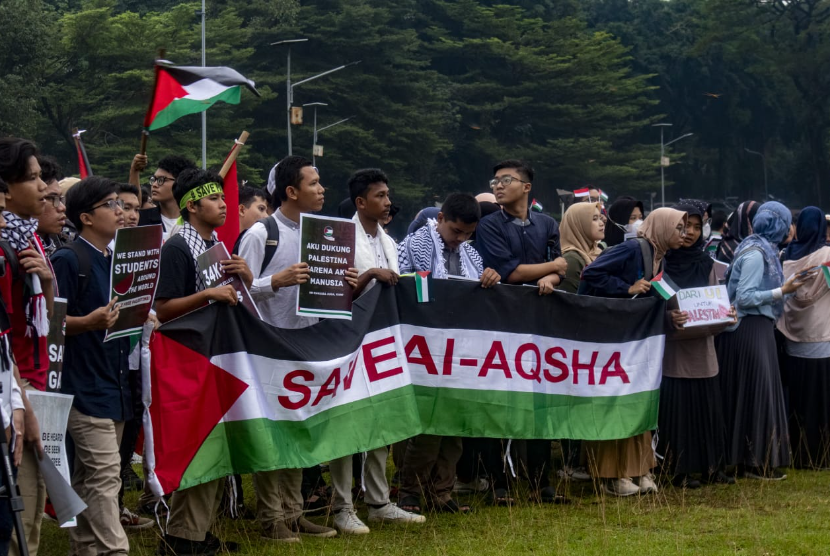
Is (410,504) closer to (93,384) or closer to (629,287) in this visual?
(629,287)

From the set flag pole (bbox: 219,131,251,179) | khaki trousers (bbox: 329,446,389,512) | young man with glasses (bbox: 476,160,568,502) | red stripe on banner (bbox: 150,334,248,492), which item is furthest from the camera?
young man with glasses (bbox: 476,160,568,502)

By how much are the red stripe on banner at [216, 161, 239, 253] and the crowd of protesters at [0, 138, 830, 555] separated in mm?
270

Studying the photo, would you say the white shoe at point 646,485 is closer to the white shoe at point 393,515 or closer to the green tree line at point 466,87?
the white shoe at point 393,515

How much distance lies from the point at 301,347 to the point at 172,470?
1002mm

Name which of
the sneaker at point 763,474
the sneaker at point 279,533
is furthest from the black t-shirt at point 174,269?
the sneaker at point 763,474

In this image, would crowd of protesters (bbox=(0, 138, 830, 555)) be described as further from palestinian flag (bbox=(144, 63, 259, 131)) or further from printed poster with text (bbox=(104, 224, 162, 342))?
palestinian flag (bbox=(144, 63, 259, 131))

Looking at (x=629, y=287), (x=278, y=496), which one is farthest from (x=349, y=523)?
(x=629, y=287)

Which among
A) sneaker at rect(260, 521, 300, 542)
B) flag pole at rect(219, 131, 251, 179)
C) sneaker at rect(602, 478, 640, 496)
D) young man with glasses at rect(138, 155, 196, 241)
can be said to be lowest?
sneaker at rect(602, 478, 640, 496)

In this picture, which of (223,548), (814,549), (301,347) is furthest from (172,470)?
(814,549)

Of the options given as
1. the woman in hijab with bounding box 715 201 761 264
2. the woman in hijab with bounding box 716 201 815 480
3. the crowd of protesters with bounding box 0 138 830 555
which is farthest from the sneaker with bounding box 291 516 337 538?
the woman in hijab with bounding box 715 201 761 264

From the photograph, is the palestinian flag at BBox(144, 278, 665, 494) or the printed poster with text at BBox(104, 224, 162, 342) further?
the palestinian flag at BBox(144, 278, 665, 494)

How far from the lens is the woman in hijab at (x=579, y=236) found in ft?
27.6

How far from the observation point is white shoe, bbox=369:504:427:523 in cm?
683

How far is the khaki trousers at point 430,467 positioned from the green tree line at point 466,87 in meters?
40.0
